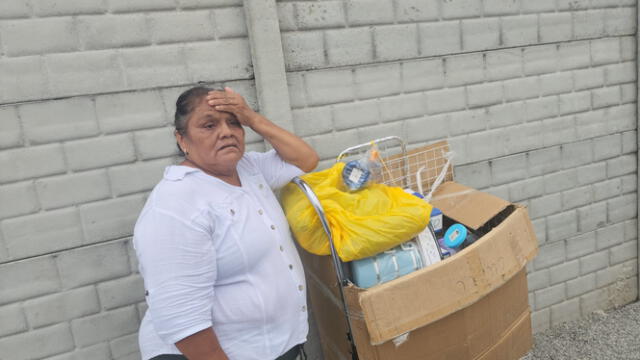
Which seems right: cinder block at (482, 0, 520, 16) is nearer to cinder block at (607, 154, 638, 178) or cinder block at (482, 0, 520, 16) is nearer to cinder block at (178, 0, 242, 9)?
cinder block at (607, 154, 638, 178)

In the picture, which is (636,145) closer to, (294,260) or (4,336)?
(294,260)

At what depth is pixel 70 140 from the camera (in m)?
2.20

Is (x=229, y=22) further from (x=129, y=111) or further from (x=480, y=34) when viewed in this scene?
(x=480, y=34)

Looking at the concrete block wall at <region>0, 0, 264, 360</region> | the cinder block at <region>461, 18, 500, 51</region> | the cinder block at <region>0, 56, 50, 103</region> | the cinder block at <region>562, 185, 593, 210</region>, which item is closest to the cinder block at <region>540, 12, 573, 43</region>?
the cinder block at <region>461, 18, 500, 51</region>

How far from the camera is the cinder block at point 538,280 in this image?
3535mm

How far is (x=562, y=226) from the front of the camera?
3.57 metres

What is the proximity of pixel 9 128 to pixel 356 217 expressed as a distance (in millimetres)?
1633

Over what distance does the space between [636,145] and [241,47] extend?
3.30m

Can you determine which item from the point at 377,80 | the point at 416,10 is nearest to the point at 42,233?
the point at 377,80

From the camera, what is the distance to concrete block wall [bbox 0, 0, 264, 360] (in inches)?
83.4

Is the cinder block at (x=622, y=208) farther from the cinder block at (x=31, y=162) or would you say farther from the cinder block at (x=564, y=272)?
the cinder block at (x=31, y=162)

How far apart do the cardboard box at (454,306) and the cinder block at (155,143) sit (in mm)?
996

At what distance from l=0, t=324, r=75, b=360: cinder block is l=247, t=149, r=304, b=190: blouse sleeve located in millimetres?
1291

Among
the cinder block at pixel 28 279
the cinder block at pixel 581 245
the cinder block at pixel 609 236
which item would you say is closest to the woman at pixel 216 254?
the cinder block at pixel 28 279
